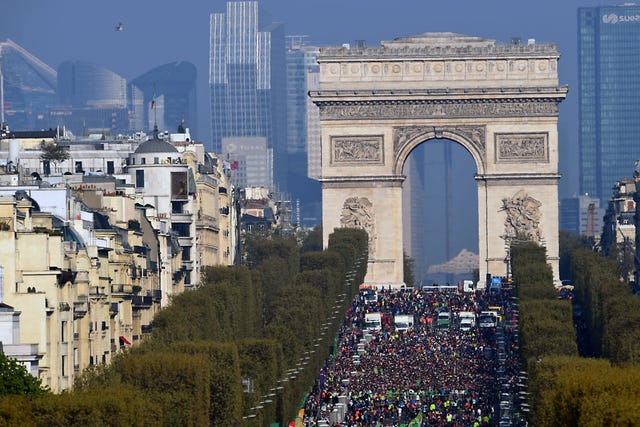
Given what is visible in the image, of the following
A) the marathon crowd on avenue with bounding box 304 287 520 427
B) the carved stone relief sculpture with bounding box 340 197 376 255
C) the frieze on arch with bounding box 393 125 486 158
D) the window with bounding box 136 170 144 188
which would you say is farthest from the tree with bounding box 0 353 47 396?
the frieze on arch with bounding box 393 125 486 158

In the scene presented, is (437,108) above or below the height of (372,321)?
above

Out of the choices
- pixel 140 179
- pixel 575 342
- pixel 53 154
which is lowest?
pixel 575 342

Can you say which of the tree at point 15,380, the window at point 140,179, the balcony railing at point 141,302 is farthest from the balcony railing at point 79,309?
the window at point 140,179

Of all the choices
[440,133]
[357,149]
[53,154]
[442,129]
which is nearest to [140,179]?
[53,154]

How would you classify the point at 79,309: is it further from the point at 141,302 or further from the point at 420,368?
the point at 420,368

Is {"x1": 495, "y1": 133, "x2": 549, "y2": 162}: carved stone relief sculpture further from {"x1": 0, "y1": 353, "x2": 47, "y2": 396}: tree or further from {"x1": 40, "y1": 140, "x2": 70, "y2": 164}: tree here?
{"x1": 0, "y1": 353, "x2": 47, "y2": 396}: tree

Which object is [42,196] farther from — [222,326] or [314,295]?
[314,295]
